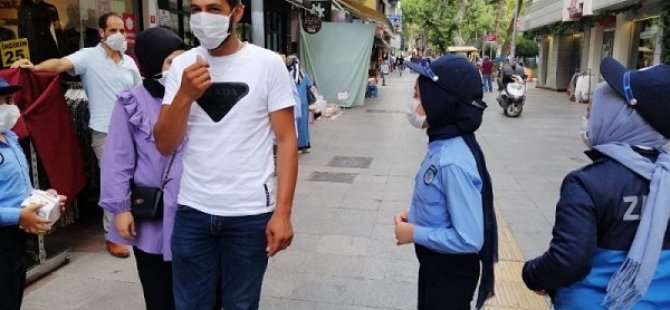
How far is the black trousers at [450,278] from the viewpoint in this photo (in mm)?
2225

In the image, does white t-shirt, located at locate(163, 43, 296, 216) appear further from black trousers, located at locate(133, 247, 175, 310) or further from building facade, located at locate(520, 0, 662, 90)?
building facade, located at locate(520, 0, 662, 90)

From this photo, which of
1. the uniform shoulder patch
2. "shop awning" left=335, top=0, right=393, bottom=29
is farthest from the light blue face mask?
"shop awning" left=335, top=0, right=393, bottom=29

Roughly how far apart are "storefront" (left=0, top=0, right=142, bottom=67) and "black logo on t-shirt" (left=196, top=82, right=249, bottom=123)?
2.96 meters

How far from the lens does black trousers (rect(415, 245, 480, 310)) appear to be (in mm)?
2225

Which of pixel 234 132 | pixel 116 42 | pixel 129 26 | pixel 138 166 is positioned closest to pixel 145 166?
pixel 138 166

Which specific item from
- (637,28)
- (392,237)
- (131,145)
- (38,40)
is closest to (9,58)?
(38,40)

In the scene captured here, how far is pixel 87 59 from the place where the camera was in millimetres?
4234

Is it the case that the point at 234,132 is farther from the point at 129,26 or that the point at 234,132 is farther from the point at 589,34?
the point at 589,34

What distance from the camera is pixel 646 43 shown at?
16.5 metres

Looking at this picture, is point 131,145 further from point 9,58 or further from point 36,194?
point 9,58

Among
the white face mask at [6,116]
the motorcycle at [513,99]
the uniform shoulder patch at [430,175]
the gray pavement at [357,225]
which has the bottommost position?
the gray pavement at [357,225]

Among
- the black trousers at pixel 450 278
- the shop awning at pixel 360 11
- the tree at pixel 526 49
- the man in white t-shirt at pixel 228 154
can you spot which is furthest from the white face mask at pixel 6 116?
the tree at pixel 526 49

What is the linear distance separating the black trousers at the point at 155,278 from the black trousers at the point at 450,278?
3.87ft

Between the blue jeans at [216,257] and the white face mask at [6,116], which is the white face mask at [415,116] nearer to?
the blue jeans at [216,257]
